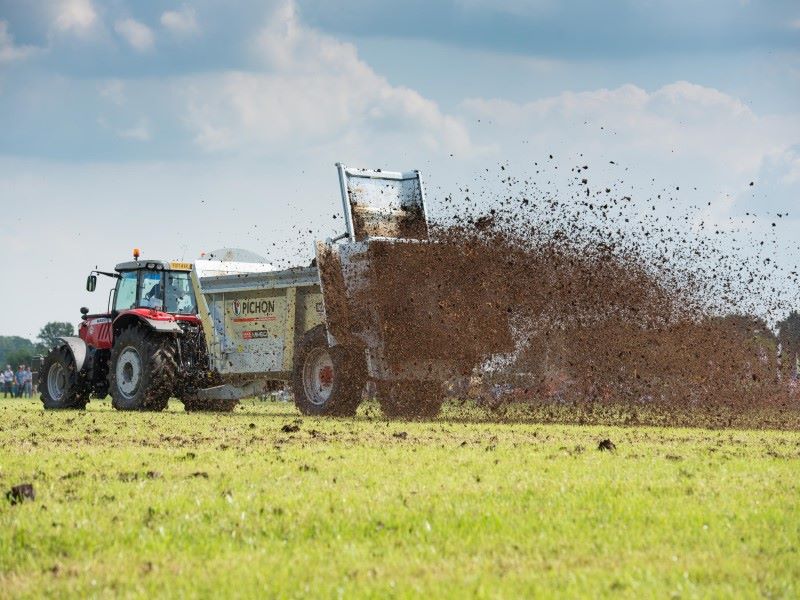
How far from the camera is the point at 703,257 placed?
57.7ft

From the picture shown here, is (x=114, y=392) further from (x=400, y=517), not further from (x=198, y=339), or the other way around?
(x=400, y=517)

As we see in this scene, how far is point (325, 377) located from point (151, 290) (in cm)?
520

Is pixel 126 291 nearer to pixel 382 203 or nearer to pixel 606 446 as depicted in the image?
pixel 382 203

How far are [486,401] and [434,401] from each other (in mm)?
1050

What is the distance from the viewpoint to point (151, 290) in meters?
21.8

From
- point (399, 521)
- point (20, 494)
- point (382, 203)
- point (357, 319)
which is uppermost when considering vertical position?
point (382, 203)

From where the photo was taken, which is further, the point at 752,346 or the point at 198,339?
the point at 198,339

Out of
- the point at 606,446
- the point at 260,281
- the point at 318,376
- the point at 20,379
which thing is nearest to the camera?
the point at 606,446

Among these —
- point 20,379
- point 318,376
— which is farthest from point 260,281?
point 20,379

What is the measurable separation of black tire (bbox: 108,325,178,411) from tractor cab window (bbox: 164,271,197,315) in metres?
0.66

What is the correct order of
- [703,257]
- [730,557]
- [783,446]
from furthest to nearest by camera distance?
[703,257] → [783,446] → [730,557]

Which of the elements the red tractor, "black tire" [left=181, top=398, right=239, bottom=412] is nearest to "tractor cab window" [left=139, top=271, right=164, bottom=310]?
the red tractor

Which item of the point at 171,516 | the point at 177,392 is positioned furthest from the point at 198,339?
the point at 171,516

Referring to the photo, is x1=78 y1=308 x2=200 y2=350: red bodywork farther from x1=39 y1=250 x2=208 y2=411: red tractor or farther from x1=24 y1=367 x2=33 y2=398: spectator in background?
x1=24 y1=367 x2=33 y2=398: spectator in background
